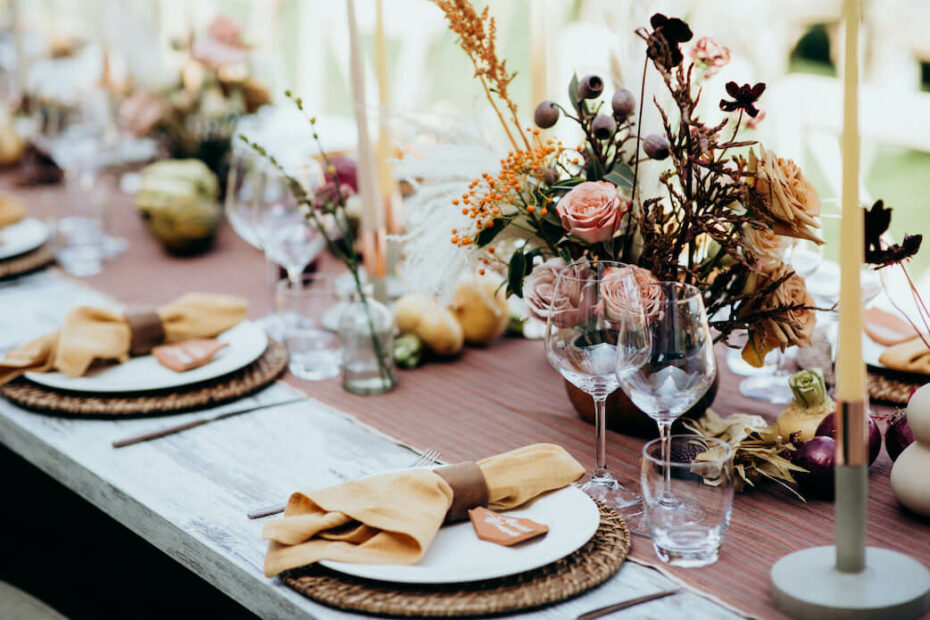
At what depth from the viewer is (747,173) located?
1023 millimetres

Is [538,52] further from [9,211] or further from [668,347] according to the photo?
[9,211]

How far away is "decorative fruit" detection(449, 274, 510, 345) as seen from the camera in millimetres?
1524

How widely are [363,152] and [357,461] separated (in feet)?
1.64

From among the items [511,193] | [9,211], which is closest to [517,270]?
[511,193]

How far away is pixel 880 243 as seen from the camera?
3.35 feet

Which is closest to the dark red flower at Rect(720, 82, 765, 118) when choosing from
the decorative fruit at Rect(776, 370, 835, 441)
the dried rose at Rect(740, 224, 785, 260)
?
the dried rose at Rect(740, 224, 785, 260)

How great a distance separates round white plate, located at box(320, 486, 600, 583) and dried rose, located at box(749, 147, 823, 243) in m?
0.34

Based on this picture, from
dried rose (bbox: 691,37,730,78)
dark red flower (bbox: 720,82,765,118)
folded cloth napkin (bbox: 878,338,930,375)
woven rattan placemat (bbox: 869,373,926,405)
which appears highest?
dried rose (bbox: 691,37,730,78)

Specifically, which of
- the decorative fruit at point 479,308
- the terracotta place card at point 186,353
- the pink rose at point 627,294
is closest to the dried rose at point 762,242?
the pink rose at point 627,294

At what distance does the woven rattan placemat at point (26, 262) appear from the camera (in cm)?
187

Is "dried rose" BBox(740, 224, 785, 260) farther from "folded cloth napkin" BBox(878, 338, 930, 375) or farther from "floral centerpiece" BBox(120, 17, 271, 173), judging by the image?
"floral centerpiece" BBox(120, 17, 271, 173)

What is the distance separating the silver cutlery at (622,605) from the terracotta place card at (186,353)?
744mm

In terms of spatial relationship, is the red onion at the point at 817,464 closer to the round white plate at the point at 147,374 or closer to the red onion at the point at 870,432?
Result: the red onion at the point at 870,432

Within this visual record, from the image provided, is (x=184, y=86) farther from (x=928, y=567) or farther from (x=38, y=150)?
(x=928, y=567)
